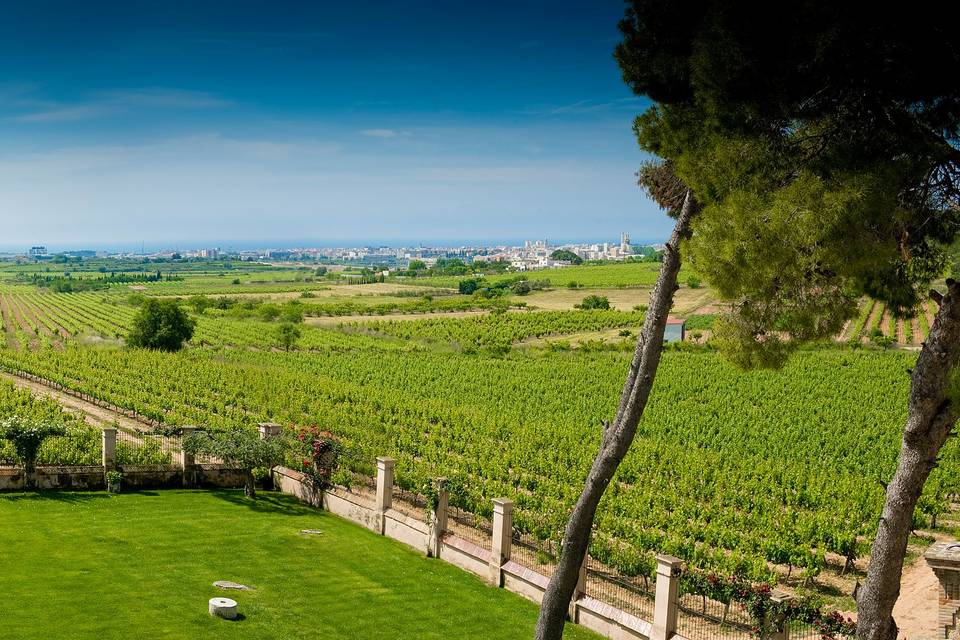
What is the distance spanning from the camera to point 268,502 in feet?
68.7

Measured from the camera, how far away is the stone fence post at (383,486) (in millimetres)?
19000

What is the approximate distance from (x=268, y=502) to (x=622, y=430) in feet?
42.7

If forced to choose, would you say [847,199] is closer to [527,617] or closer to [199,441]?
[527,617]

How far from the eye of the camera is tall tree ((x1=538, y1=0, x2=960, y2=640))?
8.47 meters

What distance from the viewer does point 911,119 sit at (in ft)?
29.0

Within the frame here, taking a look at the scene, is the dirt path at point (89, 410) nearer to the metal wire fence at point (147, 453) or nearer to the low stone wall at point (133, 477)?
the metal wire fence at point (147, 453)

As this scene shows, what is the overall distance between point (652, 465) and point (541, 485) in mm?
5700

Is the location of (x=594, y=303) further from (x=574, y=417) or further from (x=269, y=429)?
(x=269, y=429)

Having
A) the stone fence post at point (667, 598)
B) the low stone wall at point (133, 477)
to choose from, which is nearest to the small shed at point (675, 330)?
the low stone wall at point (133, 477)

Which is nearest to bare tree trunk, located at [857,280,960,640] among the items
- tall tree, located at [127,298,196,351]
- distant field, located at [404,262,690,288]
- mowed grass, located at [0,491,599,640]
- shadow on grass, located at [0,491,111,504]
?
mowed grass, located at [0,491,599,640]

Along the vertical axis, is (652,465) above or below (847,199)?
below

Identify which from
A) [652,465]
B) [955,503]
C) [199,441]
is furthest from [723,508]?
[199,441]

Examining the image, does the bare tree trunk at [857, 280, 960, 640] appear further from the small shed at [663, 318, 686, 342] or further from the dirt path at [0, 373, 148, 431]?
the small shed at [663, 318, 686, 342]

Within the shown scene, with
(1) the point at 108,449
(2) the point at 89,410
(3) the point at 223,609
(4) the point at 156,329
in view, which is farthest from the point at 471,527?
(4) the point at 156,329
